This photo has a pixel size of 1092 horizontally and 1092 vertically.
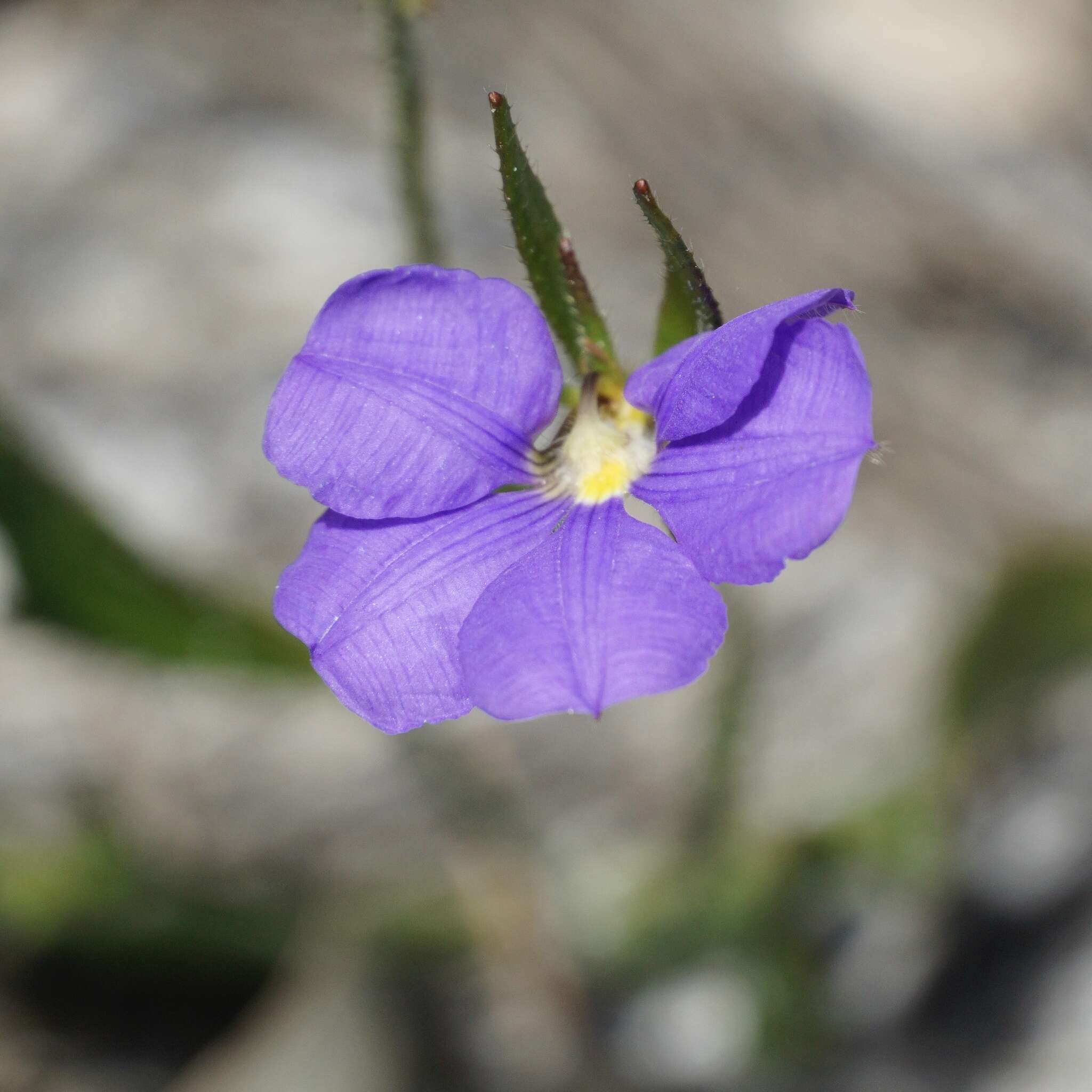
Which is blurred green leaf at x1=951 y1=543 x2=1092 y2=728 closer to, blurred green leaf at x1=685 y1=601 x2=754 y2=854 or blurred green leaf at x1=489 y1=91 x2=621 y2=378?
blurred green leaf at x1=685 y1=601 x2=754 y2=854

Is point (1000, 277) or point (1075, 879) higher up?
point (1000, 277)

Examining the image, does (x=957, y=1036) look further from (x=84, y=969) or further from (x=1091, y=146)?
(x=1091, y=146)

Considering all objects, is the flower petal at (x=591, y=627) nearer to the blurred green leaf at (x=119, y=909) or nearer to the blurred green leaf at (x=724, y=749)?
the blurred green leaf at (x=724, y=749)

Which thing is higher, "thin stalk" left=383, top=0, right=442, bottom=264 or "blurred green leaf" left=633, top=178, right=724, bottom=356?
"thin stalk" left=383, top=0, right=442, bottom=264

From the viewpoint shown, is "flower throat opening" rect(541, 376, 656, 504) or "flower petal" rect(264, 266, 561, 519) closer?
"flower petal" rect(264, 266, 561, 519)

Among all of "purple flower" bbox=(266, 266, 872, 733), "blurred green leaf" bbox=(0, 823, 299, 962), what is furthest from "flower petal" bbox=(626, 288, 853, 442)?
"blurred green leaf" bbox=(0, 823, 299, 962)

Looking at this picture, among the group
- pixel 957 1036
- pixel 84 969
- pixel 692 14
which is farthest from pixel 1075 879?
pixel 692 14

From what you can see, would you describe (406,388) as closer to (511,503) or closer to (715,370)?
(511,503)

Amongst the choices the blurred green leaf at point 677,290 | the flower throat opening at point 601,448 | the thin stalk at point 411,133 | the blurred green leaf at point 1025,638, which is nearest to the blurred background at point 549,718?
the blurred green leaf at point 1025,638
